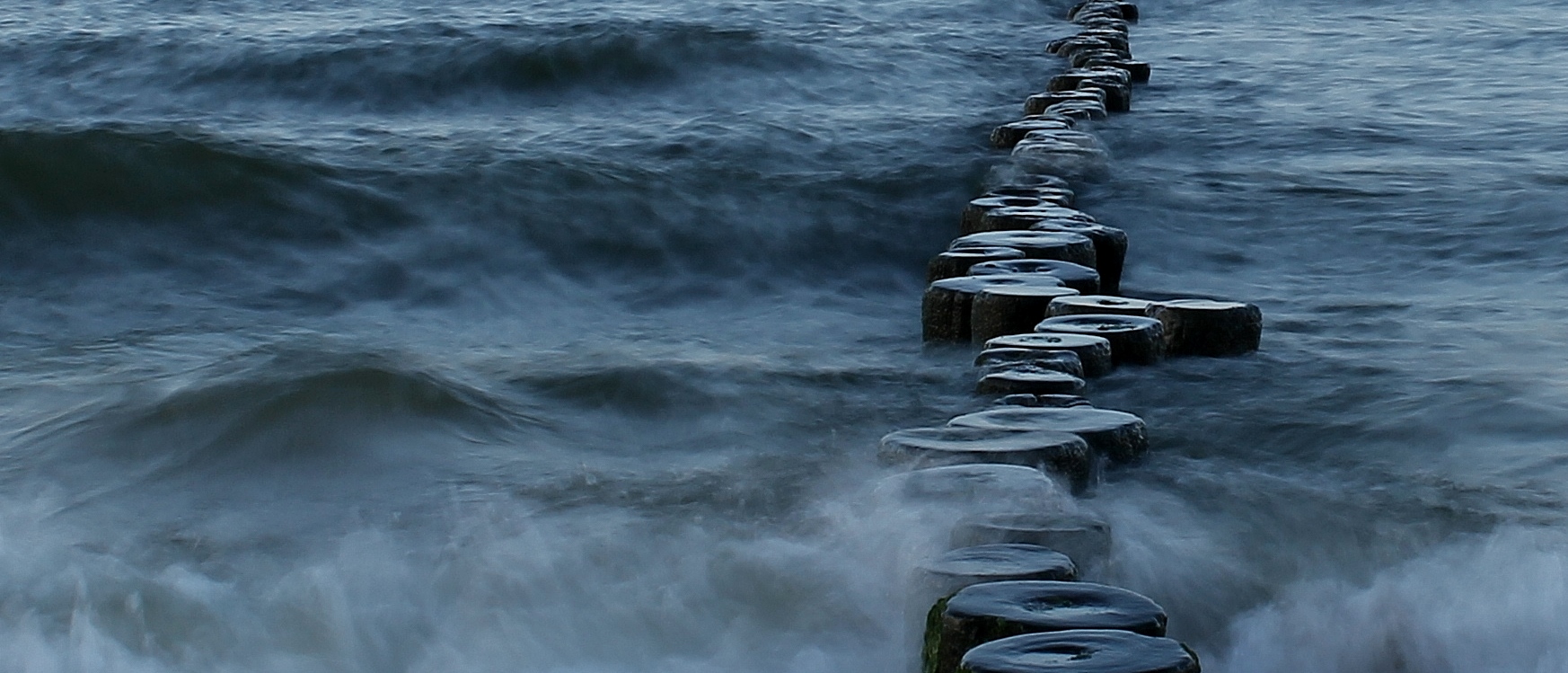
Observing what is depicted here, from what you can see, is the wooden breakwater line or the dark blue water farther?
the dark blue water

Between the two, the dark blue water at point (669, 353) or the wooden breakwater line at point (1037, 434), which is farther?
the dark blue water at point (669, 353)

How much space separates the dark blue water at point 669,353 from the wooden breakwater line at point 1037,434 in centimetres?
12

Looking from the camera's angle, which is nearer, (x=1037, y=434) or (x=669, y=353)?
(x=1037, y=434)

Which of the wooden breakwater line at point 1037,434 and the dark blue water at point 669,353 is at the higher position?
the wooden breakwater line at point 1037,434

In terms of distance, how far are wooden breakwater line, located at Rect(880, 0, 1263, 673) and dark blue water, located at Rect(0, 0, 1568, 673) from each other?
4.7 inches

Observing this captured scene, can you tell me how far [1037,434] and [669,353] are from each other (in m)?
2.25

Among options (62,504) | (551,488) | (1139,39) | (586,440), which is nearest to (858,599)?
(551,488)

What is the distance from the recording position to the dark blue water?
3.38 metres

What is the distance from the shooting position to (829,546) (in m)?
3.48

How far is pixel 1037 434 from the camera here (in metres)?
3.49

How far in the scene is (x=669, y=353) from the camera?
5590 mm

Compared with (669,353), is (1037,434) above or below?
above

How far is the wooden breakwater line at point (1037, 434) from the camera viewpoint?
8.11 ft

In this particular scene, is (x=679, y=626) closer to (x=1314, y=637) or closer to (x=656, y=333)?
(x=1314, y=637)
